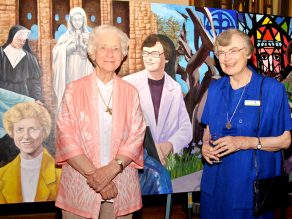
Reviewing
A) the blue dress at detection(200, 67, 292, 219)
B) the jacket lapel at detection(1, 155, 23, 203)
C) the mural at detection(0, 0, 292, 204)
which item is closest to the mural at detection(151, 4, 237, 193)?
the mural at detection(0, 0, 292, 204)

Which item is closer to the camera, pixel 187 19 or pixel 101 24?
pixel 101 24

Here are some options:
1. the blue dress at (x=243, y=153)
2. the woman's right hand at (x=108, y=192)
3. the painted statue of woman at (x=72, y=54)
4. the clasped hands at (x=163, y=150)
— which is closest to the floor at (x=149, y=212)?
the clasped hands at (x=163, y=150)

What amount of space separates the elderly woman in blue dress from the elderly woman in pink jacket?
46 cm

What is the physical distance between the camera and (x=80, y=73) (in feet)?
8.05

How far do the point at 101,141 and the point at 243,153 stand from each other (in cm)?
81

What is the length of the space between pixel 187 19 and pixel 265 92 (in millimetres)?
848

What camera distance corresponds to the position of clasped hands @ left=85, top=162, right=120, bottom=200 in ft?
6.80

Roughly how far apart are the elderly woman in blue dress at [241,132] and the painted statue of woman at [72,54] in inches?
33.3

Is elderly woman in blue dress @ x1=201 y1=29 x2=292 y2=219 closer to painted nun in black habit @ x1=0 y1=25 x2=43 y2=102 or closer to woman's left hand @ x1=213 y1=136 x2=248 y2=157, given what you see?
woman's left hand @ x1=213 y1=136 x2=248 y2=157

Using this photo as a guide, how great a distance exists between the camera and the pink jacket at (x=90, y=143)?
6.96 feet

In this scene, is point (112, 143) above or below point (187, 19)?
below

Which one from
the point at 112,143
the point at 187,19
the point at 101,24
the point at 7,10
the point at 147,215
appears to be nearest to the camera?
the point at 112,143

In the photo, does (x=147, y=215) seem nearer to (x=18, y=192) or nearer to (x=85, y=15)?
(x=18, y=192)

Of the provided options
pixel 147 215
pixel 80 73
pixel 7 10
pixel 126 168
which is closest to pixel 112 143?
pixel 126 168
